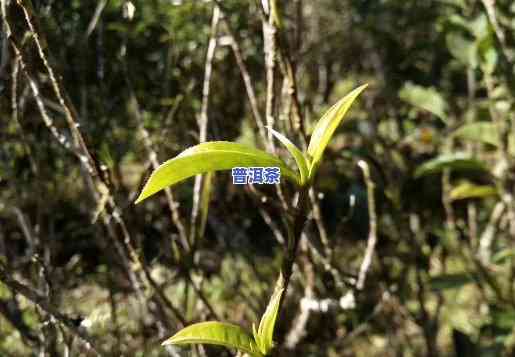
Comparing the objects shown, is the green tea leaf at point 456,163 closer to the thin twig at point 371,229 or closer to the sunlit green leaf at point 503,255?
the sunlit green leaf at point 503,255

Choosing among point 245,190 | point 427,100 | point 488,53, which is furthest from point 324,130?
point 427,100

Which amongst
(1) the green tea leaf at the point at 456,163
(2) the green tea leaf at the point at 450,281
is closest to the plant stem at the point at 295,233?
(2) the green tea leaf at the point at 450,281

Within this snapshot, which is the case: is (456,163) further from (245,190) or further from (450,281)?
(245,190)

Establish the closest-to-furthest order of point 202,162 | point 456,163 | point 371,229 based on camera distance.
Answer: point 202,162
point 371,229
point 456,163

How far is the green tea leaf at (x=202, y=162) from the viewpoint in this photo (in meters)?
0.54

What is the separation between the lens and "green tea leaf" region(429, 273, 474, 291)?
1.78 m

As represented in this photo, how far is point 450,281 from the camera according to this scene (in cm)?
181

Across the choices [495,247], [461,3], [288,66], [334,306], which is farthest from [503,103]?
[288,66]

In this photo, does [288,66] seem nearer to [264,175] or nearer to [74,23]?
[264,175]

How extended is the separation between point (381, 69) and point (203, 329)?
6.45 ft

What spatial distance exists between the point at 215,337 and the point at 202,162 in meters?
0.21

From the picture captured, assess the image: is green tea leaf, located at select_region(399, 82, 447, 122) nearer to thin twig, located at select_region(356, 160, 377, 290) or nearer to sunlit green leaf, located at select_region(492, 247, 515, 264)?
sunlit green leaf, located at select_region(492, 247, 515, 264)

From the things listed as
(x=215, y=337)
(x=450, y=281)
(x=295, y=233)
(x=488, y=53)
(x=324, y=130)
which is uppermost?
(x=488, y=53)

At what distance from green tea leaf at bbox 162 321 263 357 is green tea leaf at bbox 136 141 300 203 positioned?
16 centimetres
